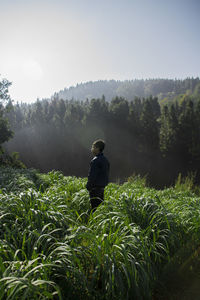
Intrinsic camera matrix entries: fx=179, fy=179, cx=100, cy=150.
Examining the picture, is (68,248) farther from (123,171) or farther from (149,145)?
(149,145)

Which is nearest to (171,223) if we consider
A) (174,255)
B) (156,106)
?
(174,255)

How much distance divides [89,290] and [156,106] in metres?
48.4

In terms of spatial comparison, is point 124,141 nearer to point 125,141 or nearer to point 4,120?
point 125,141

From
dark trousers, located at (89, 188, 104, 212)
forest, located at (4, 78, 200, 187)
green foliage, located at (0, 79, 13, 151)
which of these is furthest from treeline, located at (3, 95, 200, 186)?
dark trousers, located at (89, 188, 104, 212)

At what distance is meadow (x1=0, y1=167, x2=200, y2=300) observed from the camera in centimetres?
132

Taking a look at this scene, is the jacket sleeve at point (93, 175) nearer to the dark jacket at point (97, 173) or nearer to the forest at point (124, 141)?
the dark jacket at point (97, 173)

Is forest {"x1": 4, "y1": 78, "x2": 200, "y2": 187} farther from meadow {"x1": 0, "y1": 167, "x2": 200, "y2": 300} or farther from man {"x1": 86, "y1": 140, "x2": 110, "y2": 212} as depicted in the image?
meadow {"x1": 0, "y1": 167, "x2": 200, "y2": 300}

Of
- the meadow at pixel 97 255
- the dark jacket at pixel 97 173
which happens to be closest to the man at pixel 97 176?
the dark jacket at pixel 97 173

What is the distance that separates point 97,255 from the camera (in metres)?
1.51

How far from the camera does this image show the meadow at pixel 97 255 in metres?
1.32

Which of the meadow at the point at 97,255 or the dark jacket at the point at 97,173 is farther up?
the dark jacket at the point at 97,173

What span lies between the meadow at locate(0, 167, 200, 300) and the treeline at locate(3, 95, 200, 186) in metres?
21.6

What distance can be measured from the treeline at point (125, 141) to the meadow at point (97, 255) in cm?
2162

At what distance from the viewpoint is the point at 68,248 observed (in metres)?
1.51
